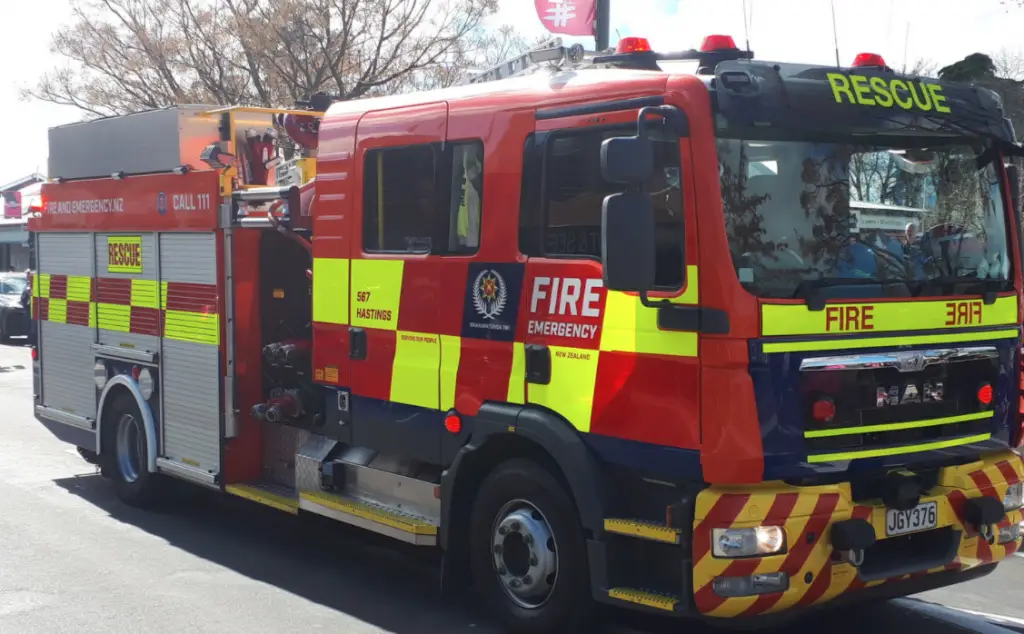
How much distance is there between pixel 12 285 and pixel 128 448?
2165 cm

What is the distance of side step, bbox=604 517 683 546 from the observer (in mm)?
4895

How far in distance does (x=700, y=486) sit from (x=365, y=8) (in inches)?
887

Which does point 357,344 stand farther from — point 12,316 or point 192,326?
point 12,316

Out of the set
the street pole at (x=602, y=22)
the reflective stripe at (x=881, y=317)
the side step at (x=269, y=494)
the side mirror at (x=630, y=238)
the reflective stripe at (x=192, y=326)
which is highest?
the street pole at (x=602, y=22)

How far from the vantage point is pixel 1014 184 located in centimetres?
579

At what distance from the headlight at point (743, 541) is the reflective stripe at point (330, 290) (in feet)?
9.33

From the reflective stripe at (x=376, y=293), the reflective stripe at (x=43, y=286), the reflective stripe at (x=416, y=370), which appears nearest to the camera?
the reflective stripe at (x=416, y=370)

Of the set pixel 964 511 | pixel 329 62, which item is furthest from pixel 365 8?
pixel 964 511

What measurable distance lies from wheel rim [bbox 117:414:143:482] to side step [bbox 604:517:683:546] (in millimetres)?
5168

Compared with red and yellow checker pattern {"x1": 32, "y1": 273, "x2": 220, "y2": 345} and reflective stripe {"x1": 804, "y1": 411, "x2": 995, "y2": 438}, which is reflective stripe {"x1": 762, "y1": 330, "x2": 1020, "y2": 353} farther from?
red and yellow checker pattern {"x1": 32, "y1": 273, "x2": 220, "y2": 345}

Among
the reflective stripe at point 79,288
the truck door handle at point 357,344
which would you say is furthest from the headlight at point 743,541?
the reflective stripe at point 79,288

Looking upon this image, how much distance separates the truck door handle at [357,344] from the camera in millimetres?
6660

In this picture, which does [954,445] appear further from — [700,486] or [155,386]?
[155,386]

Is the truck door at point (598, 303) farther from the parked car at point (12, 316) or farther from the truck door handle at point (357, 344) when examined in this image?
the parked car at point (12, 316)
